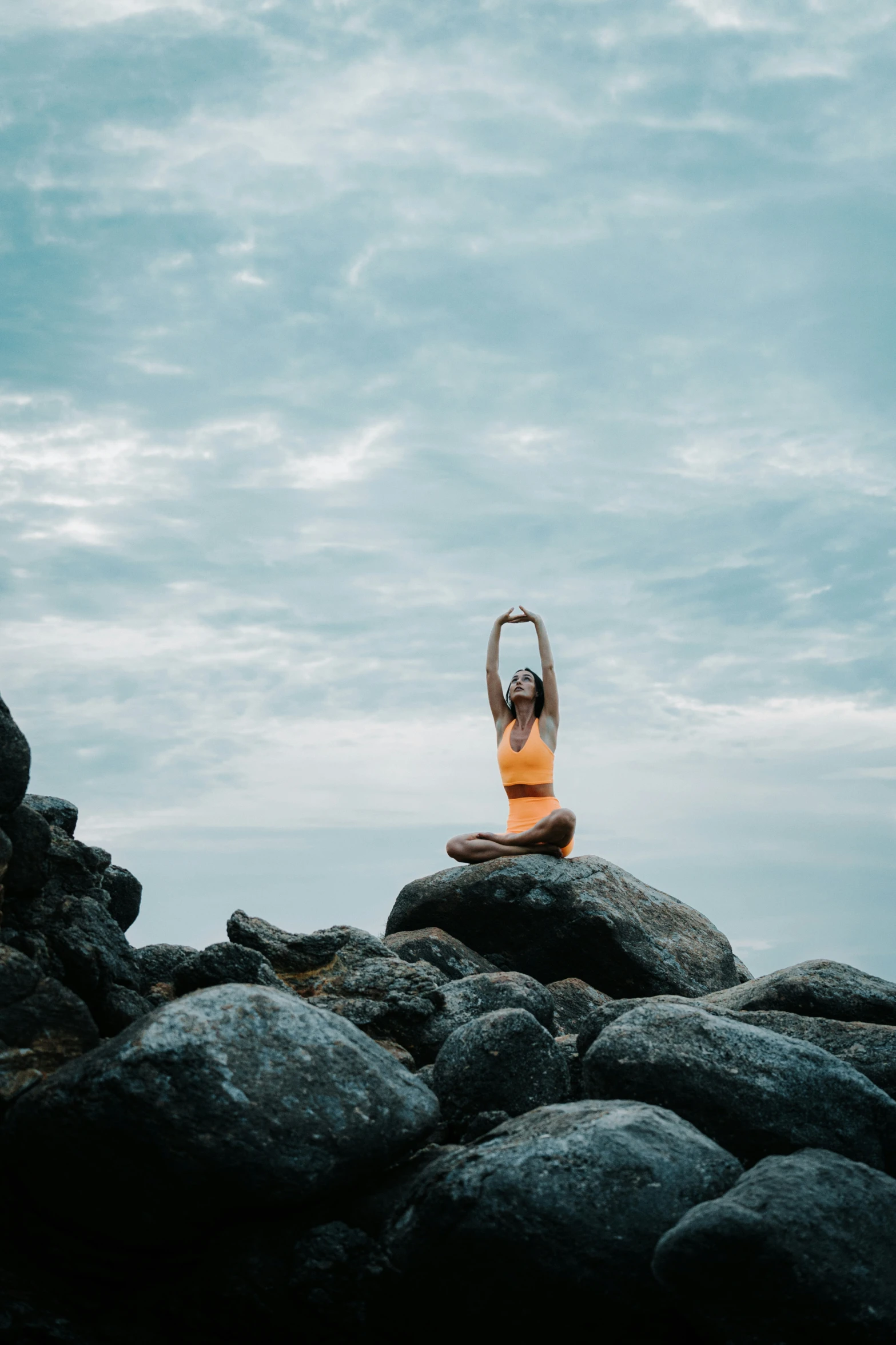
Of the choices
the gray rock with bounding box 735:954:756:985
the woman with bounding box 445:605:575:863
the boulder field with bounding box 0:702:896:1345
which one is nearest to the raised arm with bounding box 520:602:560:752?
the woman with bounding box 445:605:575:863

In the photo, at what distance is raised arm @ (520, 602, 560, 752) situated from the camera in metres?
17.2

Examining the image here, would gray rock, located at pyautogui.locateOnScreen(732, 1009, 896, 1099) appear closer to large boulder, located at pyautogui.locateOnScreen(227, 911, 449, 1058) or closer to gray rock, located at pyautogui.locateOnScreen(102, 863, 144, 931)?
large boulder, located at pyautogui.locateOnScreen(227, 911, 449, 1058)

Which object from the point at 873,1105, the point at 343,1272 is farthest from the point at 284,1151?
the point at 873,1105

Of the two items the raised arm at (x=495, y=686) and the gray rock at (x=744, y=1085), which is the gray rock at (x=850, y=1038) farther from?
the raised arm at (x=495, y=686)

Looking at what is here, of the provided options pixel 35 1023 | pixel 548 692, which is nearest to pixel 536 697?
pixel 548 692

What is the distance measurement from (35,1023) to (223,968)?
164cm

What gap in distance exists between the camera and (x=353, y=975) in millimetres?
10891

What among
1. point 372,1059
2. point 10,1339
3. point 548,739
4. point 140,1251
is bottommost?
point 10,1339

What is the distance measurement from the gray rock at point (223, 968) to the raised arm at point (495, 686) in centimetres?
848

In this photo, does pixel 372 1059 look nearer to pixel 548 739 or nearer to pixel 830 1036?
pixel 830 1036

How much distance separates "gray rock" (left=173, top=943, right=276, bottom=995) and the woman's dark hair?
850cm

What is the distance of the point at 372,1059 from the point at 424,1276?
4.50 ft

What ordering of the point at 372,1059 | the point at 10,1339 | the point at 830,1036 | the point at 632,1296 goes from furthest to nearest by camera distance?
the point at 830,1036, the point at 372,1059, the point at 10,1339, the point at 632,1296

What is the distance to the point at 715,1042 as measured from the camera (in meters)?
8.38
